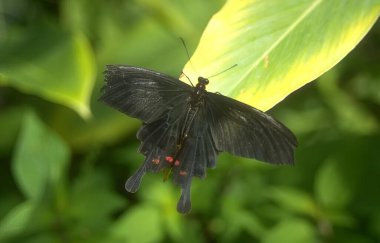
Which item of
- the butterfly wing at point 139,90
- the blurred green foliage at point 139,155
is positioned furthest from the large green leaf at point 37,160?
the butterfly wing at point 139,90

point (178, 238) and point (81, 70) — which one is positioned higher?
point (81, 70)

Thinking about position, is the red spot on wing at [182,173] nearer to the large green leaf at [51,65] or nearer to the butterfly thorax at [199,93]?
the butterfly thorax at [199,93]

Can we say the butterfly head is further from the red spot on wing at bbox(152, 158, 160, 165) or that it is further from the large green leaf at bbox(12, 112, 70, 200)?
the large green leaf at bbox(12, 112, 70, 200)

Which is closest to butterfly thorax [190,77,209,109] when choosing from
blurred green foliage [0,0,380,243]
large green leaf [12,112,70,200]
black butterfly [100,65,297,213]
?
black butterfly [100,65,297,213]

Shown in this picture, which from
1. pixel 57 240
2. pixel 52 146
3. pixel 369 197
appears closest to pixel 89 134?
pixel 52 146

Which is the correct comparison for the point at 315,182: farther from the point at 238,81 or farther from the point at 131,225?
the point at 238,81

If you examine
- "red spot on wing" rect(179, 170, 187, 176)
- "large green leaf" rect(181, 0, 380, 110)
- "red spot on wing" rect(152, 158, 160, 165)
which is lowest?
"red spot on wing" rect(179, 170, 187, 176)

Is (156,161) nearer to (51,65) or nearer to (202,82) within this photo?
(202,82)
